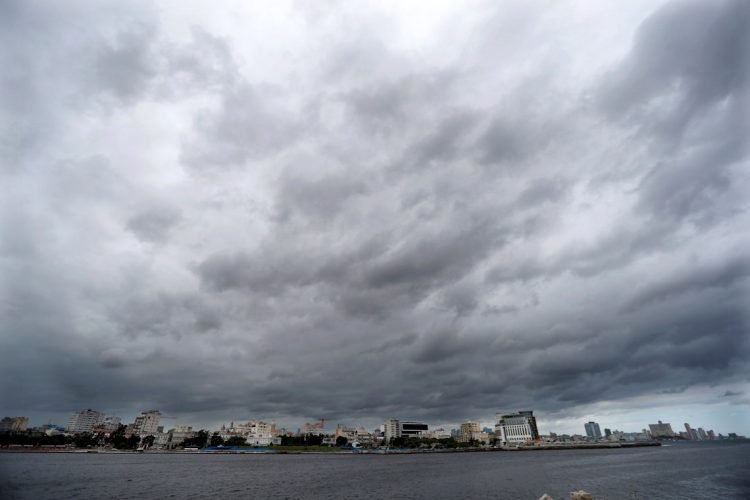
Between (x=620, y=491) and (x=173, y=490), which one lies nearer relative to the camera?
(x=620, y=491)

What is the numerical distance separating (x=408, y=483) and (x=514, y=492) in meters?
27.4

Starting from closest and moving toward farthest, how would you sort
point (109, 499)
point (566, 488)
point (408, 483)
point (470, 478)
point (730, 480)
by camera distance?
point (109, 499) → point (566, 488) → point (730, 480) → point (408, 483) → point (470, 478)

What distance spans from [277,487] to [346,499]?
24.4 metres

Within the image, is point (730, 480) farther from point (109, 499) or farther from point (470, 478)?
point (109, 499)

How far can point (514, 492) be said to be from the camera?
7350 cm

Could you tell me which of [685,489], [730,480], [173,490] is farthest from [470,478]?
[173,490]

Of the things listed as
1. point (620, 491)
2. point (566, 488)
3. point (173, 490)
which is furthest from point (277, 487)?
point (620, 491)

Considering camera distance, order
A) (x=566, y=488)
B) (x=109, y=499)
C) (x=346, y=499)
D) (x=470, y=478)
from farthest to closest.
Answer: (x=470, y=478), (x=566, y=488), (x=346, y=499), (x=109, y=499)

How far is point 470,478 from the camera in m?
100

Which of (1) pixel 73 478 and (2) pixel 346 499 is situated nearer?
(2) pixel 346 499

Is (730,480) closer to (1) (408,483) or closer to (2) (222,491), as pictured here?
(1) (408,483)

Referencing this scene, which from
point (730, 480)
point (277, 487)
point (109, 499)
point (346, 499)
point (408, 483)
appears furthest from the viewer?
point (408, 483)

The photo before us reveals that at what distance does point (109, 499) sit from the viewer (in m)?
65.0

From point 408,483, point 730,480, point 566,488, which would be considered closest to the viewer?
point 566,488
